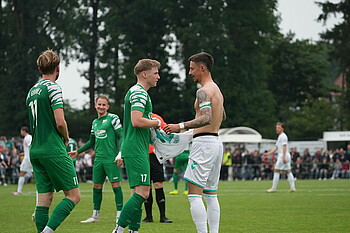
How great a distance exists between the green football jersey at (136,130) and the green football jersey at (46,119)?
3.53ft

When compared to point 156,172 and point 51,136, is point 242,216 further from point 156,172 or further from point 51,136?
point 51,136

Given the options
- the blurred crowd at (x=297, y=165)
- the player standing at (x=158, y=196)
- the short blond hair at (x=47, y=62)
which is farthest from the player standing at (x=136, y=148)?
the blurred crowd at (x=297, y=165)

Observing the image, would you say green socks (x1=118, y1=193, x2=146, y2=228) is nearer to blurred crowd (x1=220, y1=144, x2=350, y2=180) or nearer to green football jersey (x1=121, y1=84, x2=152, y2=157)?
green football jersey (x1=121, y1=84, x2=152, y2=157)

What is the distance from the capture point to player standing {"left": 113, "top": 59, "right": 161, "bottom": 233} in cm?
902

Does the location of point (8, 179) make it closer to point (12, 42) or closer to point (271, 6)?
point (12, 42)

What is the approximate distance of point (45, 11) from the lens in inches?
1973

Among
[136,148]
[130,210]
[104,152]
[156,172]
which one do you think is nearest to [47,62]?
[136,148]

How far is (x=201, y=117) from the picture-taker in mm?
8867

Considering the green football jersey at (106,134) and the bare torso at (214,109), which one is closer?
the bare torso at (214,109)

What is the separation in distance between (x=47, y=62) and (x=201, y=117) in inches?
79.9

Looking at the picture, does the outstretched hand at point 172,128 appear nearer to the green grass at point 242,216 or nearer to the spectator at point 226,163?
the green grass at point 242,216

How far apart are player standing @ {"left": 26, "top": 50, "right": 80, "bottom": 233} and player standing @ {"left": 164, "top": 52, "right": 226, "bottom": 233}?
144 centimetres

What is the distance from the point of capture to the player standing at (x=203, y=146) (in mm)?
9055

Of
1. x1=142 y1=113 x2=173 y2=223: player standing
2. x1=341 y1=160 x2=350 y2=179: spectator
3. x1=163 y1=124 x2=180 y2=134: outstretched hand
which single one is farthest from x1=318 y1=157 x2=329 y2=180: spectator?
x1=163 y1=124 x2=180 y2=134: outstretched hand
